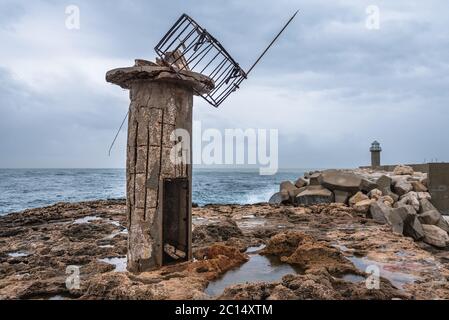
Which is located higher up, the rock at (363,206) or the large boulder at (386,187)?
the large boulder at (386,187)

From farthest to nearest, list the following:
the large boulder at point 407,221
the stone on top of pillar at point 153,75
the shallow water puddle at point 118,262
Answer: the large boulder at point 407,221, the shallow water puddle at point 118,262, the stone on top of pillar at point 153,75

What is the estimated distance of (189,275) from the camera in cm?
479

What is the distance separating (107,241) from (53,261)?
1592mm

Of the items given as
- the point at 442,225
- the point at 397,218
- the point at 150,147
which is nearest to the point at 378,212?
the point at 397,218

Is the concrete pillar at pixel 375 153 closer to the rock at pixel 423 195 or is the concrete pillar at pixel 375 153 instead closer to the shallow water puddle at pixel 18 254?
the rock at pixel 423 195

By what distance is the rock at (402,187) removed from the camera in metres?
13.9

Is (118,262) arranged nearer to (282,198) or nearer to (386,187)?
(282,198)

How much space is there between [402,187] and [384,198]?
203 cm

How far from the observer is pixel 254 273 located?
5.12m

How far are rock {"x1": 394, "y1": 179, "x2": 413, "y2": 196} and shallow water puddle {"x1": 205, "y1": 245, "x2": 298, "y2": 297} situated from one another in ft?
32.0

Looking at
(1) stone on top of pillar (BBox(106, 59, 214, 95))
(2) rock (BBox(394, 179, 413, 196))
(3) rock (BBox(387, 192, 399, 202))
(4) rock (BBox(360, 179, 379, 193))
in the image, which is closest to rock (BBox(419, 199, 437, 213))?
(3) rock (BBox(387, 192, 399, 202))

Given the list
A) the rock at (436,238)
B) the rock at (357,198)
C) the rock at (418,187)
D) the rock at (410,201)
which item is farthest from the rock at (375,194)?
the rock at (418,187)
